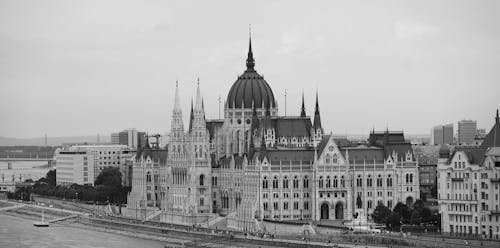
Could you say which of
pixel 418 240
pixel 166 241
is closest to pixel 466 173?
pixel 418 240

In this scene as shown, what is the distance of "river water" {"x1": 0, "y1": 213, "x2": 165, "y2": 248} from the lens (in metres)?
150

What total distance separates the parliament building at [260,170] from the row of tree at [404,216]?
236 centimetres

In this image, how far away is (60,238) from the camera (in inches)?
6235

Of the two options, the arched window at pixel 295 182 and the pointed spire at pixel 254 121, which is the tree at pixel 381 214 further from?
the pointed spire at pixel 254 121

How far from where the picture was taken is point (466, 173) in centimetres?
13025

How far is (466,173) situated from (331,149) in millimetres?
32192

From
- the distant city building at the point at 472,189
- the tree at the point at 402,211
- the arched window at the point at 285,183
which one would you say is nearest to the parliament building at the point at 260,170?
the arched window at the point at 285,183

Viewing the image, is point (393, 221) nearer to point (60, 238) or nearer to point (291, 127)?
point (291, 127)

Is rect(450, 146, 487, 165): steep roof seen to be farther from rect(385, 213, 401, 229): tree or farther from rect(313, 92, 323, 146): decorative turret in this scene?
rect(313, 92, 323, 146): decorative turret

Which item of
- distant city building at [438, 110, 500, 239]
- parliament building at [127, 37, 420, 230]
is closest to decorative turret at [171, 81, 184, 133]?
parliament building at [127, 37, 420, 230]

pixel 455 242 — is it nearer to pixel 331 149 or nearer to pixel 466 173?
pixel 466 173

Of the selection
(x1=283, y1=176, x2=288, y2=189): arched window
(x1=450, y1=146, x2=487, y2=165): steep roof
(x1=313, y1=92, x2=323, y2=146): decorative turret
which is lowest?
(x1=283, y1=176, x2=288, y2=189): arched window

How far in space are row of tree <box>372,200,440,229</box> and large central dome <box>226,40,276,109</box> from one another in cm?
2889

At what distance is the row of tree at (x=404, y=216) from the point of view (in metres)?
143
